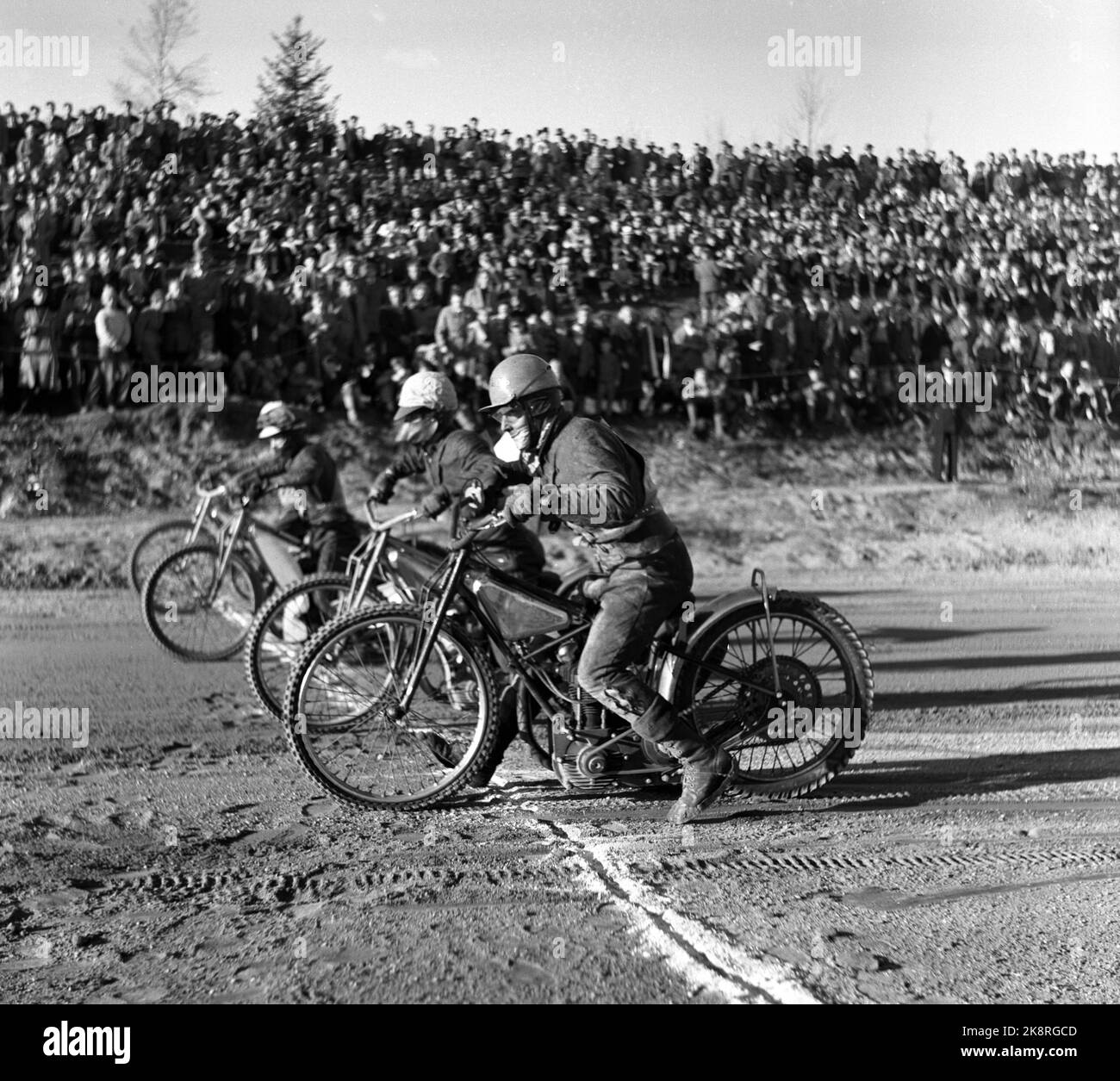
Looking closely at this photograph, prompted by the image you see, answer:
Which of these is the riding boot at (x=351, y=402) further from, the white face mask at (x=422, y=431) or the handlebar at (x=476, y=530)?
the handlebar at (x=476, y=530)

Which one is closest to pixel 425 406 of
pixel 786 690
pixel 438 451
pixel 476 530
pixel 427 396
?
pixel 427 396

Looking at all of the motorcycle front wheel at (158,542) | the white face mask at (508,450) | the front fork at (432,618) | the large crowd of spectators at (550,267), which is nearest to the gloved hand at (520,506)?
the white face mask at (508,450)

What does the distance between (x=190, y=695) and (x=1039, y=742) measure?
4688mm

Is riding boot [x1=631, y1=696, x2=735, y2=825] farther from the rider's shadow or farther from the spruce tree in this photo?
the spruce tree

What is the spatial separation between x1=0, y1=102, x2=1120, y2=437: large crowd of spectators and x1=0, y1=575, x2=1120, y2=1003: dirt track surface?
8025mm

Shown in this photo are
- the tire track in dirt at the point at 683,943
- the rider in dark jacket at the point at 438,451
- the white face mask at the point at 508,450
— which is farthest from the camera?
the rider in dark jacket at the point at 438,451

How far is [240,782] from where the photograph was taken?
5.36 metres

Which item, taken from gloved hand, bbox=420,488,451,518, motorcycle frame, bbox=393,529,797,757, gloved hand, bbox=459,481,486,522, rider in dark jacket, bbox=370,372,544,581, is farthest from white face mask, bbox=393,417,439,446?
motorcycle frame, bbox=393,529,797,757

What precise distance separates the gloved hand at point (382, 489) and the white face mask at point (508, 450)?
5.74 feet

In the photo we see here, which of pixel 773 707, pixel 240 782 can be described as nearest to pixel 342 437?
pixel 240 782

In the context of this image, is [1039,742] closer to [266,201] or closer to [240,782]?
[240,782]

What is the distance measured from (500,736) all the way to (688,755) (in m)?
0.78

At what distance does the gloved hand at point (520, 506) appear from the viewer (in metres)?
4.60

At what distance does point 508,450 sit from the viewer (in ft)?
15.5
